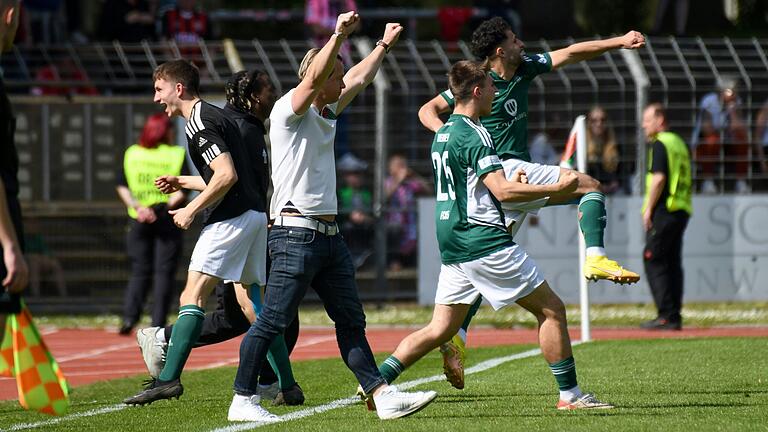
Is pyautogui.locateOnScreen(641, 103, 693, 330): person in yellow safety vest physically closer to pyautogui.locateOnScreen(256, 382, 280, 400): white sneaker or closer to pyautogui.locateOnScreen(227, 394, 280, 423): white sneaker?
pyautogui.locateOnScreen(256, 382, 280, 400): white sneaker

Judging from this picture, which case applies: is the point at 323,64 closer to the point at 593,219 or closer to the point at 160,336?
the point at 593,219

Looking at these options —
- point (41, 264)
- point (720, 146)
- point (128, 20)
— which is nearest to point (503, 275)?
point (720, 146)

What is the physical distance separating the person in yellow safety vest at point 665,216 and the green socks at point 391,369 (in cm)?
687

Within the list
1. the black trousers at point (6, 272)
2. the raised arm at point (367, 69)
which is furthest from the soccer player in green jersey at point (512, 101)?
the black trousers at point (6, 272)

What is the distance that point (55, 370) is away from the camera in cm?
626

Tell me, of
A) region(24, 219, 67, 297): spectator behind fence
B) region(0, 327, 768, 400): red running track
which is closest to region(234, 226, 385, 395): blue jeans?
region(0, 327, 768, 400): red running track

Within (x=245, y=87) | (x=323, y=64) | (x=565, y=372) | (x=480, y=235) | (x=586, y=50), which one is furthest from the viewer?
(x=586, y=50)

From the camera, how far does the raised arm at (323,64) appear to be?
7.26 m

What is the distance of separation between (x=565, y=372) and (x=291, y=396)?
184 centimetres

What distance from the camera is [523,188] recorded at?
7.33 metres

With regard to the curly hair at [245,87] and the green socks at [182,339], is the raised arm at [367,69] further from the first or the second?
the green socks at [182,339]

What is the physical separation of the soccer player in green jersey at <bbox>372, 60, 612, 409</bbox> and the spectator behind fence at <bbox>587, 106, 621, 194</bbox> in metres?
8.80

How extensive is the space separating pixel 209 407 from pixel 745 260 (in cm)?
948

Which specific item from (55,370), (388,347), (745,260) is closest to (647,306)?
(745,260)
